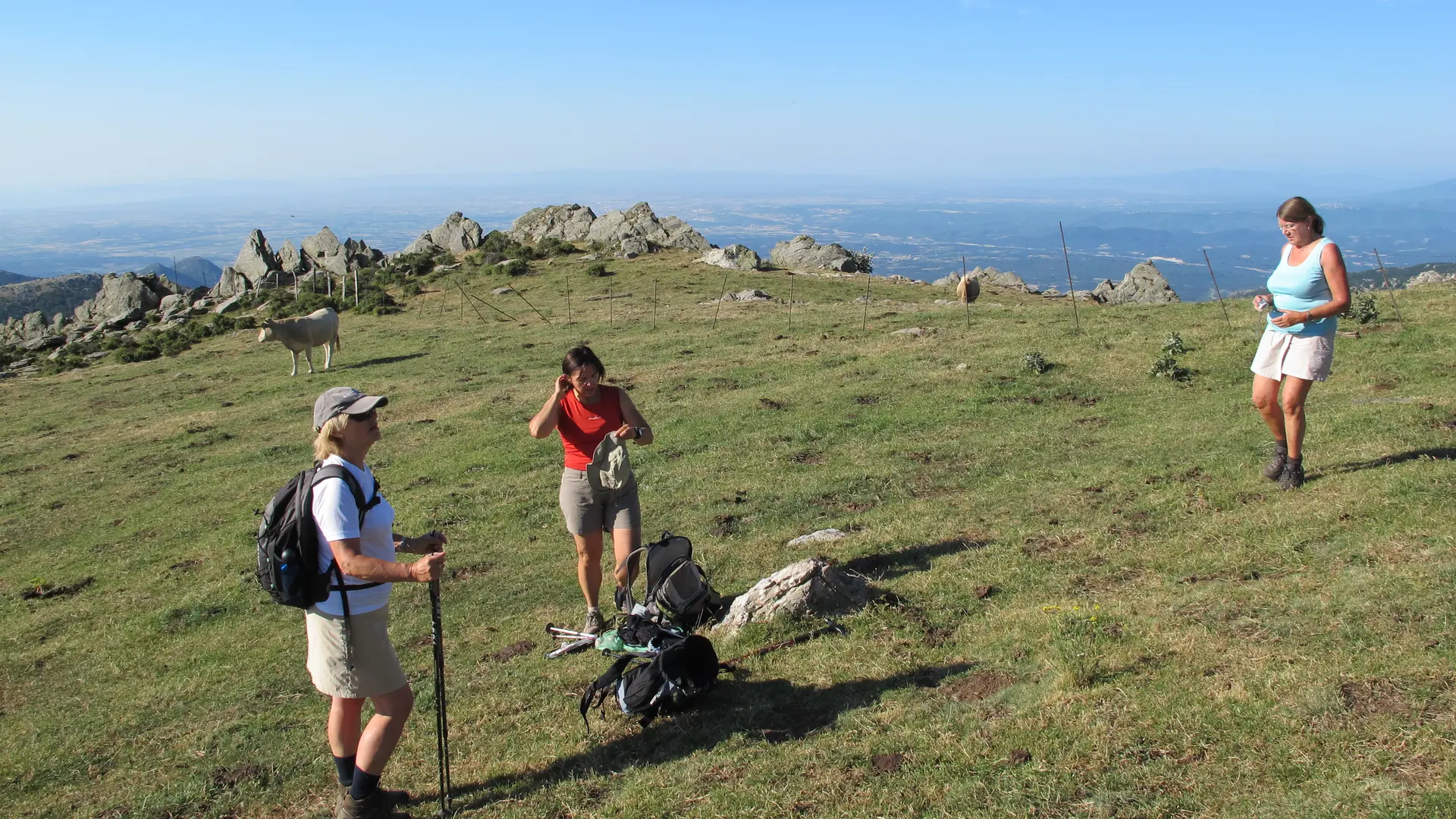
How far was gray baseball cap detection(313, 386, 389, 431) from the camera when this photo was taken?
513cm

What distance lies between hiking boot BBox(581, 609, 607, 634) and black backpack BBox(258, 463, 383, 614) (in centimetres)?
351

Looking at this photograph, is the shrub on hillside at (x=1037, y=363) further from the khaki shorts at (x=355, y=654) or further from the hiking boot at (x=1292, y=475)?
the khaki shorts at (x=355, y=654)

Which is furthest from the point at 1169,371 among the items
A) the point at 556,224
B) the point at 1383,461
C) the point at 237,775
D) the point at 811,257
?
the point at 556,224

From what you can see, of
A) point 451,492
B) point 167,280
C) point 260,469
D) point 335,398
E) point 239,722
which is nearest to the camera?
point 335,398

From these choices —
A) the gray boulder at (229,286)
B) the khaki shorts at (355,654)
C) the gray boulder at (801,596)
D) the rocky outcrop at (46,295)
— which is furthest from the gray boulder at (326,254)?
the rocky outcrop at (46,295)

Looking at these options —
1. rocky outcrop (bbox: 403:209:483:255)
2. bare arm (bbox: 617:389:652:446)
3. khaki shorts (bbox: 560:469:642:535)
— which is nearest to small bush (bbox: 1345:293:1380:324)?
bare arm (bbox: 617:389:652:446)

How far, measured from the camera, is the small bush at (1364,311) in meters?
17.7

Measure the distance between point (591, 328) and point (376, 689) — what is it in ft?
82.4

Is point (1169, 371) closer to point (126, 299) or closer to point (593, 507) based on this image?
point (593, 507)

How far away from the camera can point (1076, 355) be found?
1862 cm

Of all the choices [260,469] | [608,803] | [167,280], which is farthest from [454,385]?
[167,280]

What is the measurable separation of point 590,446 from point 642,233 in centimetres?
4346

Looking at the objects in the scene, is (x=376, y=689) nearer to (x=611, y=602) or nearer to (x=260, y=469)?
(x=611, y=602)

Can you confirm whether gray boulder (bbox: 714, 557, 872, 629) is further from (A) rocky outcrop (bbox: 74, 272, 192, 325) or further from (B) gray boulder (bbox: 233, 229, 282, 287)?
(B) gray boulder (bbox: 233, 229, 282, 287)
